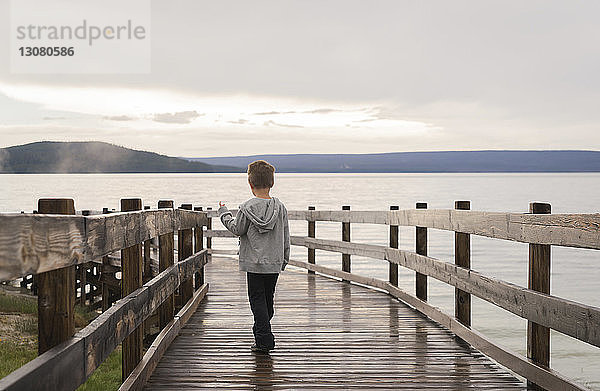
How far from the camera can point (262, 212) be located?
7008 millimetres

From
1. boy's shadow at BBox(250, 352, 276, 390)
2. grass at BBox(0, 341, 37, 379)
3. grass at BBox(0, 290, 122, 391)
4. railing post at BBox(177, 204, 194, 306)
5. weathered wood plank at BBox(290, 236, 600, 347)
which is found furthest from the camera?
grass at BBox(0, 341, 37, 379)

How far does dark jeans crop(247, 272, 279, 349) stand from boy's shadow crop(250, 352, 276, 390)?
0.15 metres

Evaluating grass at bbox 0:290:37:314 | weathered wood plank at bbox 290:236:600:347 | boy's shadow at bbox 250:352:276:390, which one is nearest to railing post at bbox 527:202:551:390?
weathered wood plank at bbox 290:236:600:347

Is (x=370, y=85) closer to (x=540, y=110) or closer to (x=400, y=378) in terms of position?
(x=540, y=110)

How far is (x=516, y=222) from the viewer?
17.4 ft

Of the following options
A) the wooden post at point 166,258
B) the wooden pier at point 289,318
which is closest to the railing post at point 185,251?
the wooden pier at point 289,318

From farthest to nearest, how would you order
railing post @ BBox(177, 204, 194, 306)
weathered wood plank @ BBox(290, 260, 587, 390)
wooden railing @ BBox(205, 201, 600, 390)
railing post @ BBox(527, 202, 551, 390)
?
1. railing post @ BBox(177, 204, 194, 306)
2. railing post @ BBox(527, 202, 551, 390)
3. weathered wood plank @ BBox(290, 260, 587, 390)
4. wooden railing @ BBox(205, 201, 600, 390)

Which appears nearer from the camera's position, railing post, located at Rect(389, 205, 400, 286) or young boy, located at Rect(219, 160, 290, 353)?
young boy, located at Rect(219, 160, 290, 353)

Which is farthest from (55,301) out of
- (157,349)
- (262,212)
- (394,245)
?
(394,245)

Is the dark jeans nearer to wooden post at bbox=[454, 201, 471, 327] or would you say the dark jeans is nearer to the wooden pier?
the wooden pier

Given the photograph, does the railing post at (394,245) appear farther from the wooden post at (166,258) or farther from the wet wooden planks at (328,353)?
the wooden post at (166,258)

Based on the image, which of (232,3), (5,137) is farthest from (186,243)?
(5,137)

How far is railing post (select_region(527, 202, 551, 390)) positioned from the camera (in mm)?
5016

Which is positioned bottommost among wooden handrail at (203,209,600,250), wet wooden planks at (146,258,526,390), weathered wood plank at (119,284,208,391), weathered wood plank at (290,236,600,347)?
wet wooden planks at (146,258,526,390)
